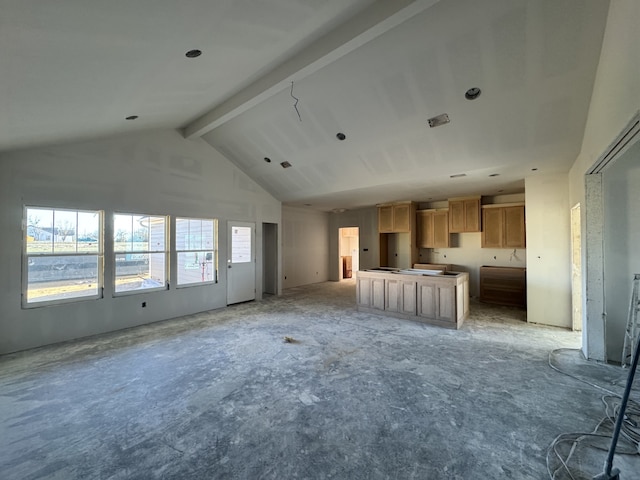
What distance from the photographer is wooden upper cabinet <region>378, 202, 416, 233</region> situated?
7.90 m

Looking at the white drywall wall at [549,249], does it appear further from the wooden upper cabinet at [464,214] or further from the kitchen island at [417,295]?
the wooden upper cabinet at [464,214]

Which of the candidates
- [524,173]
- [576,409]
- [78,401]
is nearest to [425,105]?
[524,173]

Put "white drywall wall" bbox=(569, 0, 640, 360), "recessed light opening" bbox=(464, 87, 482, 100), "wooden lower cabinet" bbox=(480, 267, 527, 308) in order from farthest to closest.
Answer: "wooden lower cabinet" bbox=(480, 267, 527, 308) → "recessed light opening" bbox=(464, 87, 482, 100) → "white drywall wall" bbox=(569, 0, 640, 360)

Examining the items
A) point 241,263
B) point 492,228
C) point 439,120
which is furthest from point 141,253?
point 492,228

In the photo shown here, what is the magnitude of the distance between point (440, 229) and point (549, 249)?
298cm

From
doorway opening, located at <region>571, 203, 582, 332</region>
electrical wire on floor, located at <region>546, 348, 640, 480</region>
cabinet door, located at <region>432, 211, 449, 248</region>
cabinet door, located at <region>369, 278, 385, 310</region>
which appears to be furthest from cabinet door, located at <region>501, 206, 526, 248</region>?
electrical wire on floor, located at <region>546, 348, 640, 480</region>

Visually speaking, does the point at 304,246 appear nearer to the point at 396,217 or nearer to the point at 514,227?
the point at 396,217

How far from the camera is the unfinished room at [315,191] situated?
1932 mm

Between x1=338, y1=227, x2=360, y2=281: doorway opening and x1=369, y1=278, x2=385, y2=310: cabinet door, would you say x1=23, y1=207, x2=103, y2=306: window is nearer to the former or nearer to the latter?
x1=369, y1=278, x2=385, y2=310: cabinet door

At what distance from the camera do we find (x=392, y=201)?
26.2ft

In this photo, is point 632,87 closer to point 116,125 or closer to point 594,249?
point 594,249

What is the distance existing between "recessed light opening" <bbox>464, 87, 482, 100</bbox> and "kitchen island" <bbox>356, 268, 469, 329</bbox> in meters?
2.88

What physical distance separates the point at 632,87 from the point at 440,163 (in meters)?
2.80

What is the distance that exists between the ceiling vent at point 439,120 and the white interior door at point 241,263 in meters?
4.76
